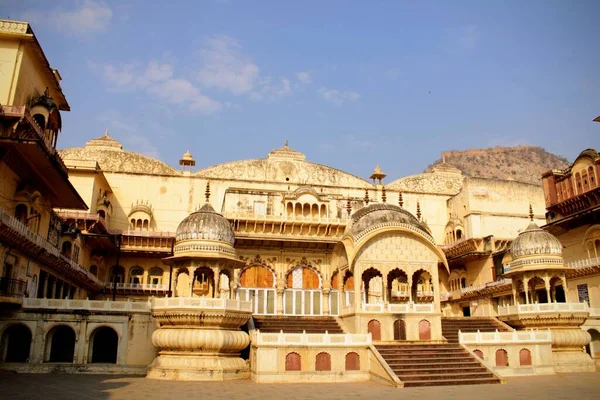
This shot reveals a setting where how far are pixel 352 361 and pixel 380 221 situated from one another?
653 cm

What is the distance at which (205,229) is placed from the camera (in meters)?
21.9

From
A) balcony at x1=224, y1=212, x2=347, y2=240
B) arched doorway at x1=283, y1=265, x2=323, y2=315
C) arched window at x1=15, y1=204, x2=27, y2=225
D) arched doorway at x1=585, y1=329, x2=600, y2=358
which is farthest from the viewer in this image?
balcony at x1=224, y1=212, x2=347, y2=240

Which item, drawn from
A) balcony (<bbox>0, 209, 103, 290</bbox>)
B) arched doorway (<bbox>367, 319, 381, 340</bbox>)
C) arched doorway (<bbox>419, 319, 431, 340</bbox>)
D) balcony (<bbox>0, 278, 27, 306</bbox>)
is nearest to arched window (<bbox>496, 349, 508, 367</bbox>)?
arched doorway (<bbox>419, 319, 431, 340</bbox>)

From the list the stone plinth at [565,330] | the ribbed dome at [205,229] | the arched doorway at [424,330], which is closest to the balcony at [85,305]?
the ribbed dome at [205,229]

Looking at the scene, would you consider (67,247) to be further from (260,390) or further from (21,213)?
(260,390)

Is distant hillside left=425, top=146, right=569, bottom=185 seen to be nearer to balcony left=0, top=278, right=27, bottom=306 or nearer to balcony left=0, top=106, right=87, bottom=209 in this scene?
balcony left=0, top=106, right=87, bottom=209

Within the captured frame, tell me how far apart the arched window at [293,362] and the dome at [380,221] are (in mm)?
6070

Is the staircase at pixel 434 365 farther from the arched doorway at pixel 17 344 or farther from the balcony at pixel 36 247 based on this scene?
the arched doorway at pixel 17 344

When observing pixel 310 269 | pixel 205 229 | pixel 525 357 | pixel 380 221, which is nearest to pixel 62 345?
pixel 205 229

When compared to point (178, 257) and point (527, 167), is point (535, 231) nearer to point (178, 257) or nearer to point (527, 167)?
point (178, 257)

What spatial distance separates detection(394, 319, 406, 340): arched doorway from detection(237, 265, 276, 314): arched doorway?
9.88 meters

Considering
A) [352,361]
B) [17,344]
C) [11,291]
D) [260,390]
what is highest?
[11,291]

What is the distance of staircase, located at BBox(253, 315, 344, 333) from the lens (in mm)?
23750

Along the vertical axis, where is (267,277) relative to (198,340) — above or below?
above
